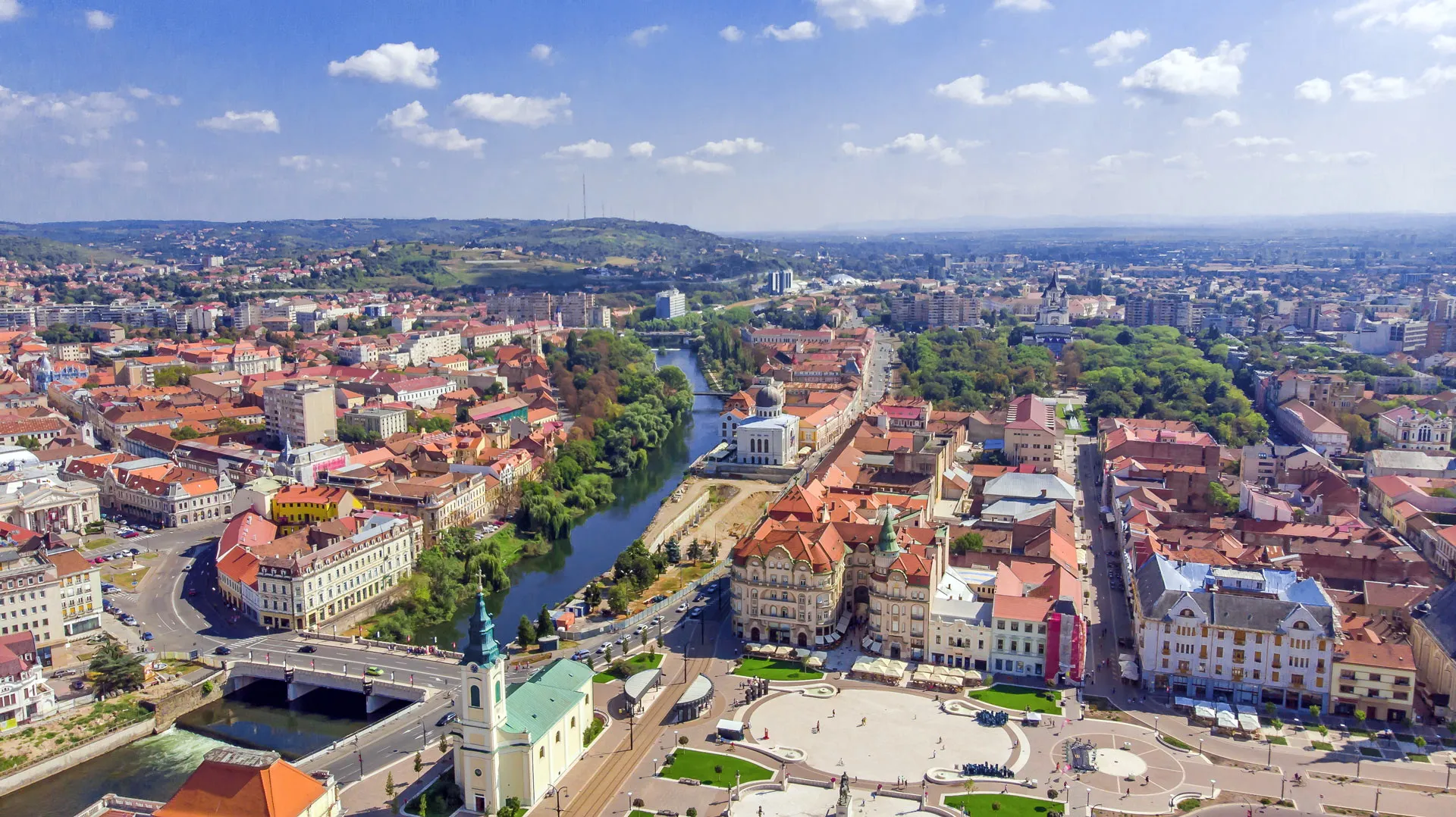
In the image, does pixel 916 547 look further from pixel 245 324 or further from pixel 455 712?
pixel 245 324

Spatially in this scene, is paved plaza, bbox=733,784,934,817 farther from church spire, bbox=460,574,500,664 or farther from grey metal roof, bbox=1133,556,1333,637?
grey metal roof, bbox=1133,556,1333,637

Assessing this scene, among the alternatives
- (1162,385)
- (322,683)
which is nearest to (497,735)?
(322,683)

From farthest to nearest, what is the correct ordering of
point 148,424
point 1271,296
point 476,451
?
point 1271,296 → point 148,424 → point 476,451

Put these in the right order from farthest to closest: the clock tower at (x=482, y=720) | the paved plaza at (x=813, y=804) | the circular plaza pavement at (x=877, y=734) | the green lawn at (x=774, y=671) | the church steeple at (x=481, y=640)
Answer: the green lawn at (x=774, y=671) → the circular plaza pavement at (x=877, y=734) → the paved plaza at (x=813, y=804) → the clock tower at (x=482, y=720) → the church steeple at (x=481, y=640)

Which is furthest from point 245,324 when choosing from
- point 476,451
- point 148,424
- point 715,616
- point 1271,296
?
point 1271,296

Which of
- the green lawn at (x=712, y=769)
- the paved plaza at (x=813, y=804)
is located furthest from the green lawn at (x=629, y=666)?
the paved plaza at (x=813, y=804)

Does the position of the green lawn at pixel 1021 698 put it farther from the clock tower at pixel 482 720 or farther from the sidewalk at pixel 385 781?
the sidewalk at pixel 385 781
